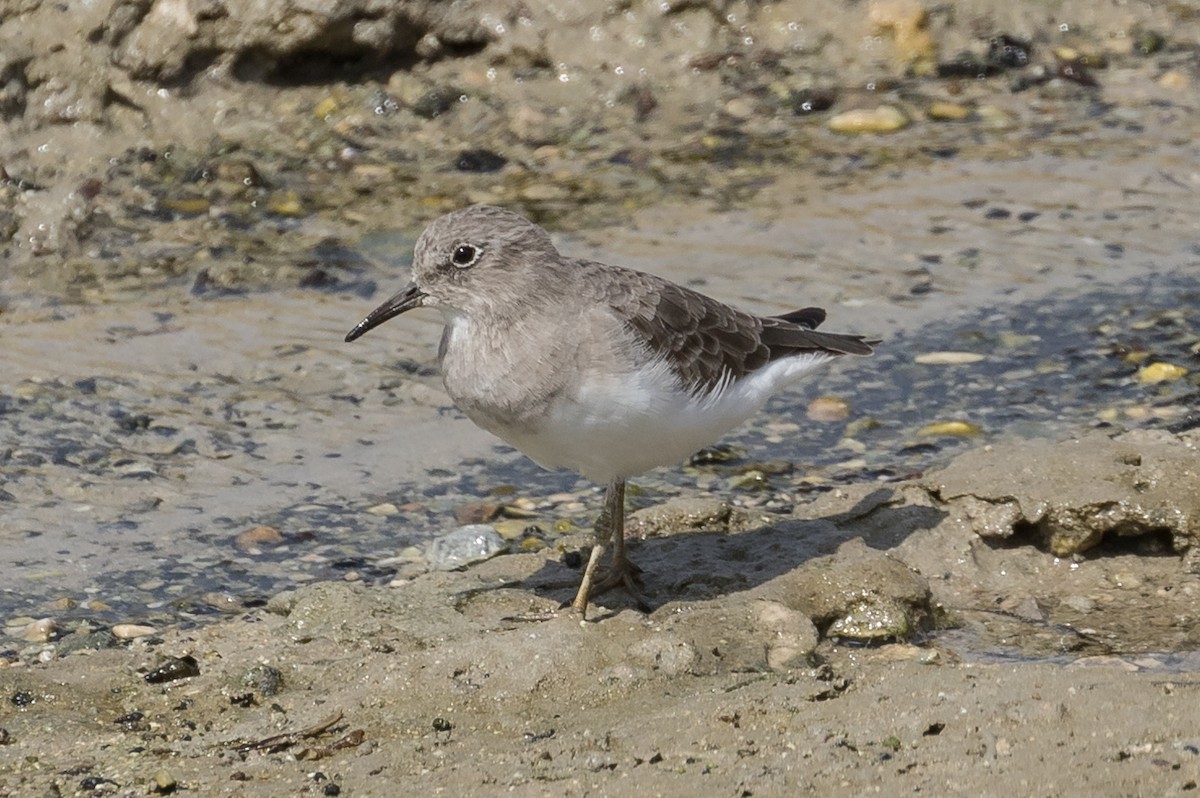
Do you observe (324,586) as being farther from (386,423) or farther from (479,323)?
(386,423)

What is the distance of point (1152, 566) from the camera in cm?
589

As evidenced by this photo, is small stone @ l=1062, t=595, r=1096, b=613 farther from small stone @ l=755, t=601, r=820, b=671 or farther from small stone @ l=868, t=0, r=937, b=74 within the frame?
small stone @ l=868, t=0, r=937, b=74

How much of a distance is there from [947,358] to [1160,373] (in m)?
1.00

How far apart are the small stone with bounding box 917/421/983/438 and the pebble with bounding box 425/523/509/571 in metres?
2.10

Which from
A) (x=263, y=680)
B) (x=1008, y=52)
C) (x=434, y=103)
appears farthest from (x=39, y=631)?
(x=1008, y=52)

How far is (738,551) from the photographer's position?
20.4 feet

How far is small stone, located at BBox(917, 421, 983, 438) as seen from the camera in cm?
739

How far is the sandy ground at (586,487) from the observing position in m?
4.67

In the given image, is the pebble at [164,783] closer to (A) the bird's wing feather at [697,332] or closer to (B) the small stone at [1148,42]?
(A) the bird's wing feather at [697,332]

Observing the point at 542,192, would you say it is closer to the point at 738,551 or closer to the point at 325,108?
the point at 325,108

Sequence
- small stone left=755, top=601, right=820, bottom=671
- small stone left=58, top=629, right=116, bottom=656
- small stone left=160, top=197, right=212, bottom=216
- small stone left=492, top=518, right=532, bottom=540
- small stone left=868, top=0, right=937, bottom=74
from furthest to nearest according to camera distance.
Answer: small stone left=868, top=0, right=937, bottom=74 → small stone left=160, top=197, right=212, bottom=216 → small stone left=492, top=518, right=532, bottom=540 → small stone left=58, top=629, right=116, bottom=656 → small stone left=755, top=601, right=820, bottom=671

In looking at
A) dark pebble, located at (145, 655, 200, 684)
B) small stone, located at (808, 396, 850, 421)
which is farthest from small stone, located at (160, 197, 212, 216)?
dark pebble, located at (145, 655, 200, 684)

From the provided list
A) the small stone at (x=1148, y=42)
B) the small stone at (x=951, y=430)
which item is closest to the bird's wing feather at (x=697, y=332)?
the small stone at (x=951, y=430)

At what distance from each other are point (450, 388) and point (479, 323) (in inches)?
10.1
